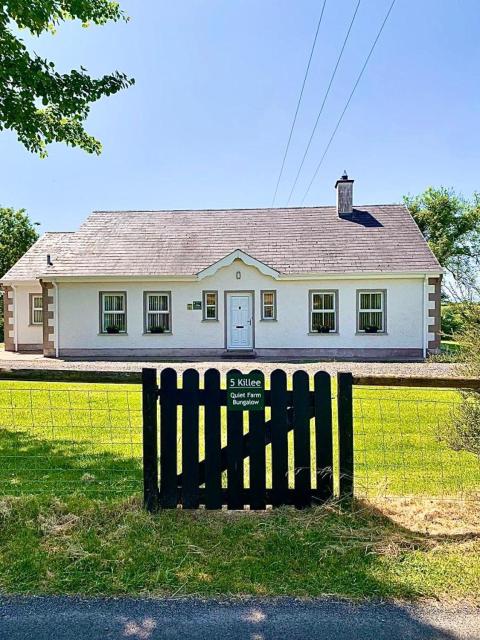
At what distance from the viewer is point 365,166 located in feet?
64.3

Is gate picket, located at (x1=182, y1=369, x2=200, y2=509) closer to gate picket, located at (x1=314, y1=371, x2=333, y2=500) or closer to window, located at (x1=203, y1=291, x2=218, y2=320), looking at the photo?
gate picket, located at (x1=314, y1=371, x2=333, y2=500)

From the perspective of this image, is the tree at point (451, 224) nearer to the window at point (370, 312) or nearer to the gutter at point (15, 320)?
the window at point (370, 312)

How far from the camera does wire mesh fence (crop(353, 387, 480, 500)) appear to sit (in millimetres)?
4180

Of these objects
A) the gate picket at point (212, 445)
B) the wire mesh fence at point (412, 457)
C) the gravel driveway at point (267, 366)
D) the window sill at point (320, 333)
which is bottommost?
the wire mesh fence at point (412, 457)

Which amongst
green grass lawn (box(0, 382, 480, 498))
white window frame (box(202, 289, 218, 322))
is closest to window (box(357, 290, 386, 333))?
white window frame (box(202, 289, 218, 322))

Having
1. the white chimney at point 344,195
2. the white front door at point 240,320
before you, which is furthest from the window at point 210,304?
the white chimney at point 344,195

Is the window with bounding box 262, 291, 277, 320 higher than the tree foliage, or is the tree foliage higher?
the tree foliage

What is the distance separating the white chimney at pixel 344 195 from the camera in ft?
63.7

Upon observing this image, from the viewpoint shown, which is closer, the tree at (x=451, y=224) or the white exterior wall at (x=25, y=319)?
the white exterior wall at (x=25, y=319)

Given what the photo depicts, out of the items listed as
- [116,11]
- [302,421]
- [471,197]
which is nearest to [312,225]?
[116,11]

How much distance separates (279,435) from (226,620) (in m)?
1.45

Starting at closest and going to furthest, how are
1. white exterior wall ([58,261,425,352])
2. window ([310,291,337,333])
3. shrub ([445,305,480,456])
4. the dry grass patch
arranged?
the dry grass patch < shrub ([445,305,480,456]) < white exterior wall ([58,261,425,352]) < window ([310,291,337,333])

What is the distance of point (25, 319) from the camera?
19516 mm

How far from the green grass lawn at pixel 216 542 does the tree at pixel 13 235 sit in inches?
1245
